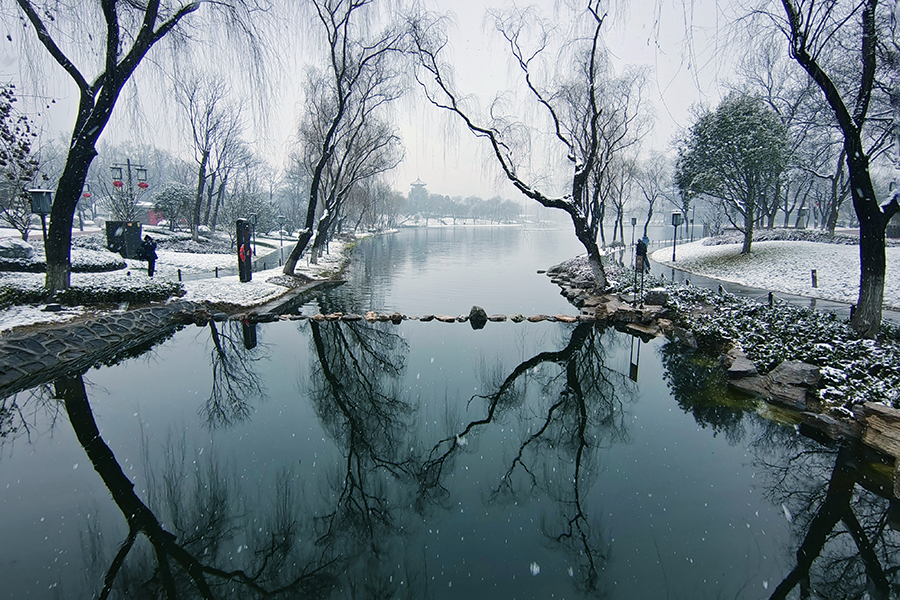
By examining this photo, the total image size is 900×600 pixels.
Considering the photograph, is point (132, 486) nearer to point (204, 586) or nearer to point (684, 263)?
point (204, 586)

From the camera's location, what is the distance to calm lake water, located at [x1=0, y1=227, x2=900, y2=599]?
3311mm

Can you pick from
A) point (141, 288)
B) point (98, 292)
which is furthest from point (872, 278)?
point (98, 292)

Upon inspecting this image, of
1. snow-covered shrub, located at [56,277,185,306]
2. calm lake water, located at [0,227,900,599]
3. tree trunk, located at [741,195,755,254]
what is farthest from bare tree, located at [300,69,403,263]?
tree trunk, located at [741,195,755,254]

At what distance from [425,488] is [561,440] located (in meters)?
2.00

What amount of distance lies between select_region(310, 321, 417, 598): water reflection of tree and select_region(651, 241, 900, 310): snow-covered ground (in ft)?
44.7

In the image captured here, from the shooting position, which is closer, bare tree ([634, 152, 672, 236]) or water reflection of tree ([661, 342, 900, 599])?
water reflection of tree ([661, 342, 900, 599])

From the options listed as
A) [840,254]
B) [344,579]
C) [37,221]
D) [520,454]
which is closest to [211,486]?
[344,579]

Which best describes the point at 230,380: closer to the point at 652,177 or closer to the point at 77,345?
the point at 77,345

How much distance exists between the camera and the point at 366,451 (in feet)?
16.8

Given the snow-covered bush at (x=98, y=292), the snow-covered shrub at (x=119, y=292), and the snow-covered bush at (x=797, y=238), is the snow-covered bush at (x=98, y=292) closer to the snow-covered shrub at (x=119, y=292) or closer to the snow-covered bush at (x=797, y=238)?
the snow-covered shrub at (x=119, y=292)

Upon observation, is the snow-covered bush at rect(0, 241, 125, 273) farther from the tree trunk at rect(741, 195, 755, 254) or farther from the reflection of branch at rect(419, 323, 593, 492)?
the tree trunk at rect(741, 195, 755, 254)

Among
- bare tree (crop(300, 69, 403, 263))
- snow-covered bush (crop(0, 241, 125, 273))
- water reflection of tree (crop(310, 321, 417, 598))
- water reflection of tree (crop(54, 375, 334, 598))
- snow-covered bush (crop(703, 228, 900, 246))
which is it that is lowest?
water reflection of tree (crop(54, 375, 334, 598))

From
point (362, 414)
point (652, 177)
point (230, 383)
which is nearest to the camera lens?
point (362, 414)

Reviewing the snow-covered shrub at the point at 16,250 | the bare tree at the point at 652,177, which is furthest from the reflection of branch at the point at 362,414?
the bare tree at the point at 652,177
